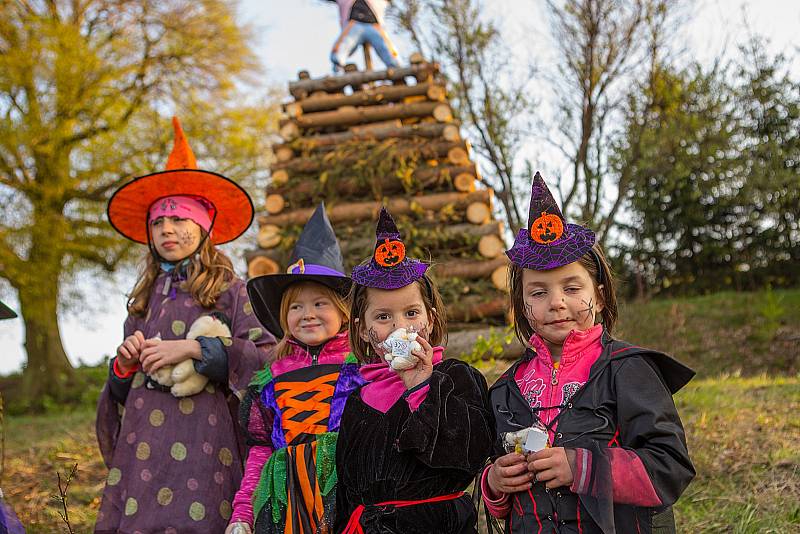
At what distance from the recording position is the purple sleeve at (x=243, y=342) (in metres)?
3.19

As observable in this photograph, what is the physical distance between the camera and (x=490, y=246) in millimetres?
7113

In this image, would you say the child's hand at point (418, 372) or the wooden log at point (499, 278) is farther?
the wooden log at point (499, 278)

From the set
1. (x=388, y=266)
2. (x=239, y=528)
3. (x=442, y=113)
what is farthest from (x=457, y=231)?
(x=239, y=528)

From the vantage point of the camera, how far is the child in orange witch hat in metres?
3.10

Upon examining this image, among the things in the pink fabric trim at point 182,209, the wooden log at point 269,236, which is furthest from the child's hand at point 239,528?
the wooden log at point 269,236

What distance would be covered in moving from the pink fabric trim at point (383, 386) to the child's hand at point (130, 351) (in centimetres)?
110

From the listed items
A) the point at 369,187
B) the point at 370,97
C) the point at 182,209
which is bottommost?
the point at 182,209

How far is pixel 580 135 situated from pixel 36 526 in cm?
1203

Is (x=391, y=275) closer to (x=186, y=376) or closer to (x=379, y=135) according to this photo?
(x=186, y=376)

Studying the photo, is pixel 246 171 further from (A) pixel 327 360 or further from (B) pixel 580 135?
(A) pixel 327 360

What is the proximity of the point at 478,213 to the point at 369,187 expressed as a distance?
4.07ft

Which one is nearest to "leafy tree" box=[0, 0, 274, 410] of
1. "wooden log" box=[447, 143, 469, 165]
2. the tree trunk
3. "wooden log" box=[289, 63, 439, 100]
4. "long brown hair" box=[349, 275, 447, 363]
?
the tree trunk

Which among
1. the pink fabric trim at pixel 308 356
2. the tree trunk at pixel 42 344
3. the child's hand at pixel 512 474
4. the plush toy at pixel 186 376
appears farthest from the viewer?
the tree trunk at pixel 42 344

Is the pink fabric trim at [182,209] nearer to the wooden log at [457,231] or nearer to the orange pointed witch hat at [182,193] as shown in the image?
the orange pointed witch hat at [182,193]
